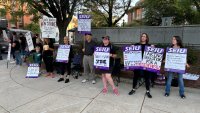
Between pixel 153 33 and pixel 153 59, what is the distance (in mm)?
6466

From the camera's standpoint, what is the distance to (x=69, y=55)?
8.55 meters

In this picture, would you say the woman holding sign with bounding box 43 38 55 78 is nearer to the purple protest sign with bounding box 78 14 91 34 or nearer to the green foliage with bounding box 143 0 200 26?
the purple protest sign with bounding box 78 14 91 34

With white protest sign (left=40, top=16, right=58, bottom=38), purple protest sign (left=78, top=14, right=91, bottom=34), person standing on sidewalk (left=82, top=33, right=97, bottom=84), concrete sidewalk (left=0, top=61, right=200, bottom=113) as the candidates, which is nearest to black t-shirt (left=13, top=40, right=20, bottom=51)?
white protest sign (left=40, top=16, right=58, bottom=38)

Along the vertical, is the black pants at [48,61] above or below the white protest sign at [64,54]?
below

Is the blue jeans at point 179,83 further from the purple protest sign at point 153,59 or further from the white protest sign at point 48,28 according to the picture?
the white protest sign at point 48,28

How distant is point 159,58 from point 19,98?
4.11 metres

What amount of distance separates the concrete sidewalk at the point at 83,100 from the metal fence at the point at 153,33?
504 centimetres

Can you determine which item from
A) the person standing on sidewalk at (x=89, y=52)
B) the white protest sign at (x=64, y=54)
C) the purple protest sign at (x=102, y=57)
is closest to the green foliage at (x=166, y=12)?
the white protest sign at (x=64, y=54)

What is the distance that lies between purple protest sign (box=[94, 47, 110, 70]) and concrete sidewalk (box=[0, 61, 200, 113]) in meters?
0.80

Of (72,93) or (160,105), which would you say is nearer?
(160,105)

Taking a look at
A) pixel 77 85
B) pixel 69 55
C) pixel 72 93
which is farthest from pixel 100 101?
pixel 69 55

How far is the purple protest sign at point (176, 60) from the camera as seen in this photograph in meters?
6.56

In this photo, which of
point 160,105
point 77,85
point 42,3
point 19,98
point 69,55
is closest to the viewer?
point 160,105

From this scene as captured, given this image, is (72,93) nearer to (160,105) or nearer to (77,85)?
(77,85)
